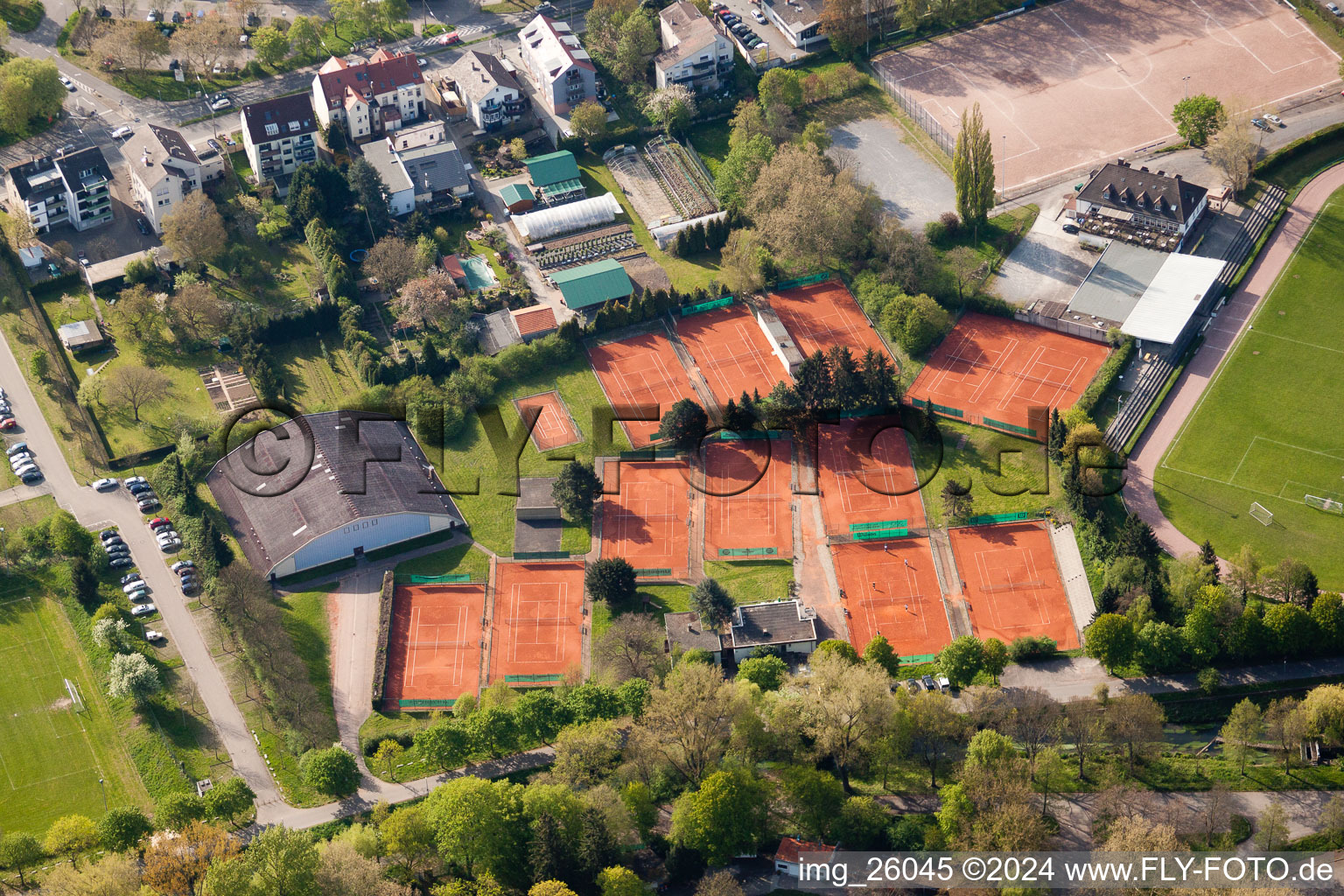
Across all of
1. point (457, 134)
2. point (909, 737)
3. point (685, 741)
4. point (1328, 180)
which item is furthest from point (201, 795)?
point (1328, 180)

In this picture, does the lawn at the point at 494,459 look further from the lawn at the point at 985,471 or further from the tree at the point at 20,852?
the tree at the point at 20,852

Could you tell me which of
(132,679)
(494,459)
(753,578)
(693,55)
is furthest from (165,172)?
(753,578)

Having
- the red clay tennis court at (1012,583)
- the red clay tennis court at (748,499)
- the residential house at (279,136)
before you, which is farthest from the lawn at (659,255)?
the red clay tennis court at (1012,583)

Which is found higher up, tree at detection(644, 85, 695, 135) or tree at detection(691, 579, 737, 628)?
tree at detection(644, 85, 695, 135)

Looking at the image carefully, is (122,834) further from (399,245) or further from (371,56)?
(371,56)

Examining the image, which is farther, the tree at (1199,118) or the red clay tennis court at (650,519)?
the tree at (1199,118)

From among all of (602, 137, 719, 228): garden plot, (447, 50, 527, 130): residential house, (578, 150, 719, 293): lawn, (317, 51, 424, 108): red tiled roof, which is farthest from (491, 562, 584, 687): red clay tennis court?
(317, 51, 424, 108): red tiled roof

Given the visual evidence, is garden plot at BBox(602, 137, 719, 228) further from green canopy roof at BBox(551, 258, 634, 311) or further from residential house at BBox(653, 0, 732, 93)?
green canopy roof at BBox(551, 258, 634, 311)
